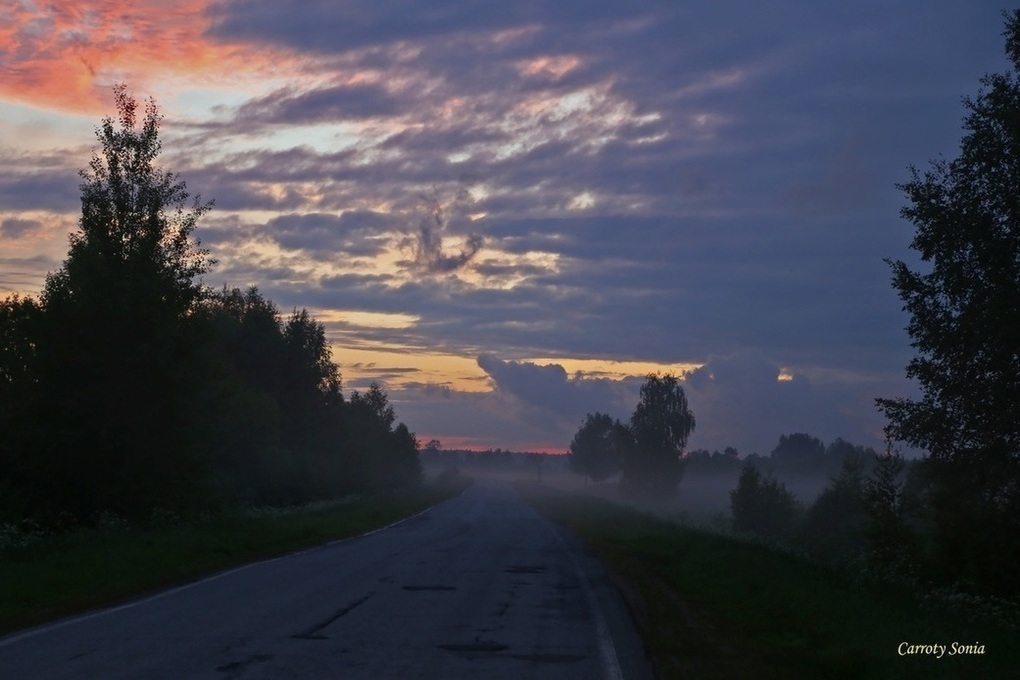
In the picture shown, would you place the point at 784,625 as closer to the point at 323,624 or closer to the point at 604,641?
the point at 604,641

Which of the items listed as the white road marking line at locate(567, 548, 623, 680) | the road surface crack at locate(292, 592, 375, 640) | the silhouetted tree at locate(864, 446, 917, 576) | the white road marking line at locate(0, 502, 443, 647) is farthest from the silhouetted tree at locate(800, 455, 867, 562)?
the road surface crack at locate(292, 592, 375, 640)

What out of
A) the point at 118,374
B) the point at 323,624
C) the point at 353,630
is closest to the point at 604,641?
the point at 353,630

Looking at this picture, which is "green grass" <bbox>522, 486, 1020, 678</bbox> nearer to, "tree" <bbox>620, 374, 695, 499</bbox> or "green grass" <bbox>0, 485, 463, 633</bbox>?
"green grass" <bbox>0, 485, 463, 633</bbox>

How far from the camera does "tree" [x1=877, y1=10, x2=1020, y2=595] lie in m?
23.8

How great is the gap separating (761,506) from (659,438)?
5075 centimetres

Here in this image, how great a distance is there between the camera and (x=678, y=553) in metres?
29.5

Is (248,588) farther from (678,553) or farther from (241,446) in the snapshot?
(241,446)

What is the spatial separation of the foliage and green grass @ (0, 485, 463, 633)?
4459cm

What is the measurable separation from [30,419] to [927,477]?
1070 inches

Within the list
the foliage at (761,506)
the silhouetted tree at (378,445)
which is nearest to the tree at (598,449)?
the silhouetted tree at (378,445)

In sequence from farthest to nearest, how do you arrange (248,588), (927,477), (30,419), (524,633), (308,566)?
(30,419)
(927,477)
(308,566)
(248,588)
(524,633)

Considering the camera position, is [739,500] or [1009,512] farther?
[739,500]

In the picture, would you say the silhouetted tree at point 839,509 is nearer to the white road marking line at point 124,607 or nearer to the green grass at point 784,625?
the green grass at point 784,625

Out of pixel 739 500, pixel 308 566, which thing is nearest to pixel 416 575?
pixel 308 566
